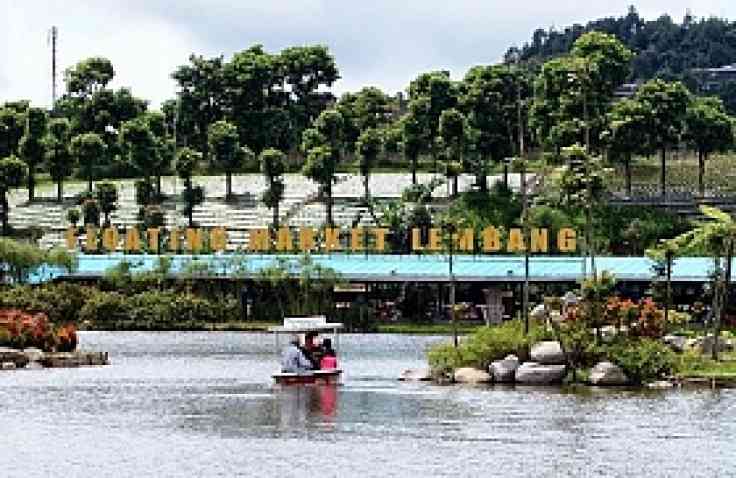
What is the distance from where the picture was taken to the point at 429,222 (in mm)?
135125

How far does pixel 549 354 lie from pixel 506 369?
4.70 feet

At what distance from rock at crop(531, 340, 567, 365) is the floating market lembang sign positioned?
61419mm

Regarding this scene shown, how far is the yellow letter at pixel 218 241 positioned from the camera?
131 m

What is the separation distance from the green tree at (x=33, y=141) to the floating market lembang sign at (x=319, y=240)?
63.8ft

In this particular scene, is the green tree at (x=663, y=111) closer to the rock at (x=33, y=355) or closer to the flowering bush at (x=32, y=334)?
the flowering bush at (x=32, y=334)

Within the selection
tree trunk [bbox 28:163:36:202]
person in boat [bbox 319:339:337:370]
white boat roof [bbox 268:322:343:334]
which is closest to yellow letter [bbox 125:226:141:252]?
tree trunk [bbox 28:163:36:202]

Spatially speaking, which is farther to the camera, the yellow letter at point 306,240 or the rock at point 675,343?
the yellow letter at point 306,240

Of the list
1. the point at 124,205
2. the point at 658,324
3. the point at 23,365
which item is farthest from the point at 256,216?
the point at 658,324

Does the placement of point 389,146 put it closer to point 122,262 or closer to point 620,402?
point 122,262

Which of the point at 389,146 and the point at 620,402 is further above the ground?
the point at 389,146

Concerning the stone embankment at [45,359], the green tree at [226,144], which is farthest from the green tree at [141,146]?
the stone embankment at [45,359]

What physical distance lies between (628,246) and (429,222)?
1369cm

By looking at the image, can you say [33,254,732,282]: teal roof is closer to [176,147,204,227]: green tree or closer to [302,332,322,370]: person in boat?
[176,147,204,227]: green tree

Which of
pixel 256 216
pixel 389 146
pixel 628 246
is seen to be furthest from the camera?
pixel 389 146
